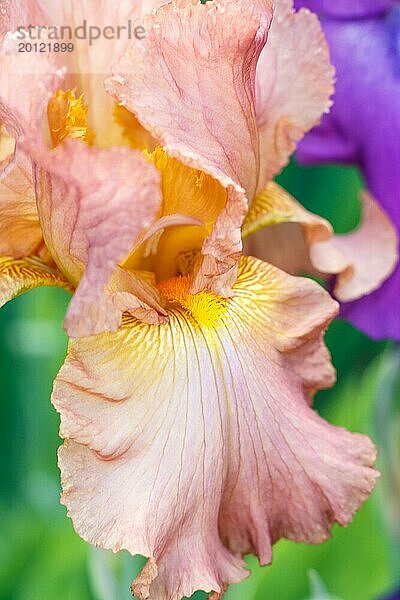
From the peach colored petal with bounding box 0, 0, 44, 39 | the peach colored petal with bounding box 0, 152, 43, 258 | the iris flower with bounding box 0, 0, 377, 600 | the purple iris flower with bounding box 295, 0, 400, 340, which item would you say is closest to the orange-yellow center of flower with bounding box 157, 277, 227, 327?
the iris flower with bounding box 0, 0, 377, 600

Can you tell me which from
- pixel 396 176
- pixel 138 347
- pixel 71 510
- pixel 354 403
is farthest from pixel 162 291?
pixel 354 403

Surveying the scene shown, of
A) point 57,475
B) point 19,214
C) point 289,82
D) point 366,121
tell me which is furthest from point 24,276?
point 57,475

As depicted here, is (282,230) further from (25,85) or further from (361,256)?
(25,85)

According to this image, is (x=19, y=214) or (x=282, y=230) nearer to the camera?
(x=19, y=214)

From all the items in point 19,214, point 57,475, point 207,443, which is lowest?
point 57,475

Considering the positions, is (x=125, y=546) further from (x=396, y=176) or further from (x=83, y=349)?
(x=396, y=176)

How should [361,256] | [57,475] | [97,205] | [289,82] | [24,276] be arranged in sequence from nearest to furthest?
[97,205] → [24,276] → [289,82] → [361,256] → [57,475]

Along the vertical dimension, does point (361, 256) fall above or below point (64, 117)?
below
